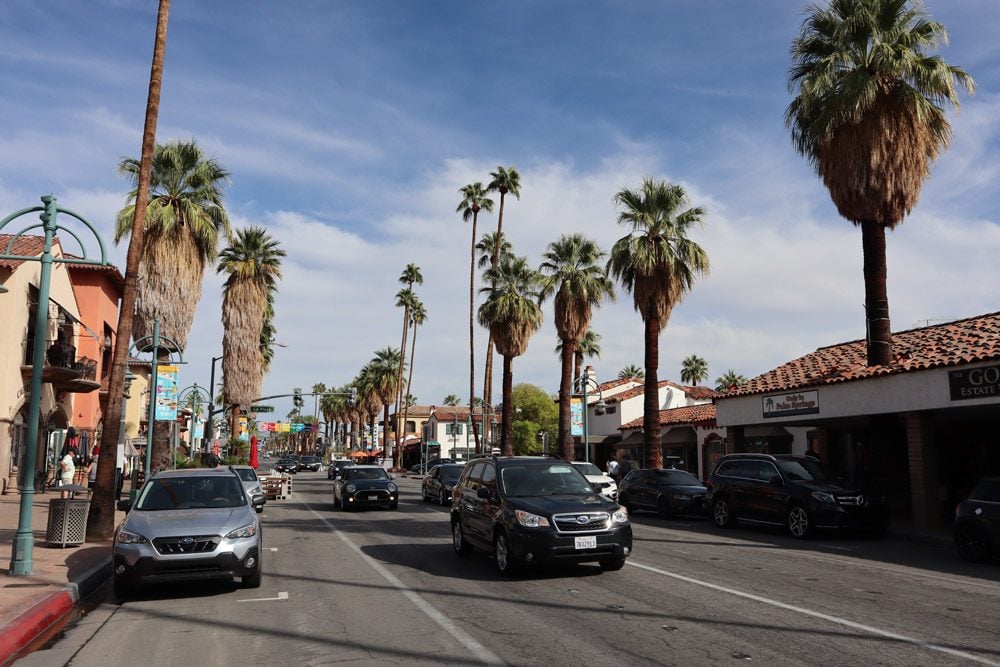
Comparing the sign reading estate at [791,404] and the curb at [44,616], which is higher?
the sign reading estate at [791,404]

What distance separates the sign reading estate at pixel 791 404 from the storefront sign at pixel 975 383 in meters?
4.56

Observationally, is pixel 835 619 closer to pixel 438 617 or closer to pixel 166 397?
pixel 438 617

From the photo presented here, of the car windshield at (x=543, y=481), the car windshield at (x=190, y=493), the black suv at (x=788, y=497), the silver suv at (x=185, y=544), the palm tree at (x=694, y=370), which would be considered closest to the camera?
the silver suv at (x=185, y=544)

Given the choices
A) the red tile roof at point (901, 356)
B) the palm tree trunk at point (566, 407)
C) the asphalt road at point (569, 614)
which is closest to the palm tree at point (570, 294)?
the palm tree trunk at point (566, 407)

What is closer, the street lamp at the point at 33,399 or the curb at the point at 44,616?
the curb at the point at 44,616

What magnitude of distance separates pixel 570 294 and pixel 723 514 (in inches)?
783

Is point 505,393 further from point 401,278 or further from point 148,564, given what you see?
point 401,278

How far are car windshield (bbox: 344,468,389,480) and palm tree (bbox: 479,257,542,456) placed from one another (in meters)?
15.2

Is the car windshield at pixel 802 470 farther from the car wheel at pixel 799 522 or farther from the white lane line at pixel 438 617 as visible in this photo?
the white lane line at pixel 438 617

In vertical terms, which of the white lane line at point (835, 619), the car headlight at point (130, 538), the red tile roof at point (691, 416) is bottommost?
the white lane line at point (835, 619)

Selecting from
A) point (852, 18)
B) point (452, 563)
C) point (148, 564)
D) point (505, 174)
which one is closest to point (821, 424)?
point (852, 18)

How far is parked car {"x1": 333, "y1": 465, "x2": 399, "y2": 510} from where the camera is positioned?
79.4 feet

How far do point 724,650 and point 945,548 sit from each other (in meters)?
11.1

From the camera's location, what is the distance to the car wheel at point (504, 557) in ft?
34.2
